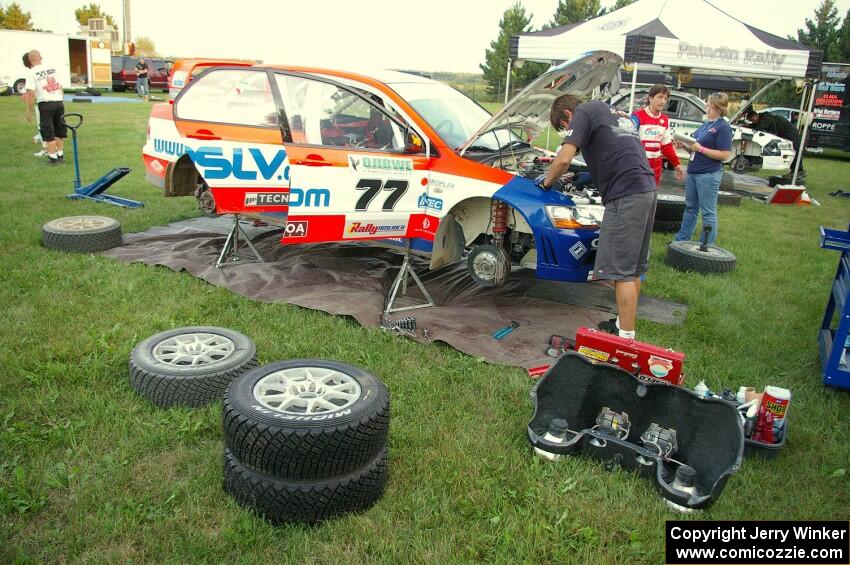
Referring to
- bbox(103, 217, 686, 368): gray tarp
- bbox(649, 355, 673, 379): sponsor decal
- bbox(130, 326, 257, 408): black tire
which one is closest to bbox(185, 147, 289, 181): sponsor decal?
bbox(103, 217, 686, 368): gray tarp

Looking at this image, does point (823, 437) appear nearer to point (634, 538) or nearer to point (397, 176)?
point (634, 538)

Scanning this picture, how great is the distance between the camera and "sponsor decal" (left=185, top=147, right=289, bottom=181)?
503 centimetres

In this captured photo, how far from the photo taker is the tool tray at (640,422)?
280cm

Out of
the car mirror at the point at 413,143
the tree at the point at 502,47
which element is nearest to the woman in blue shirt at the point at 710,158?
the car mirror at the point at 413,143

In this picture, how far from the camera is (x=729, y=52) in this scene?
30.2ft

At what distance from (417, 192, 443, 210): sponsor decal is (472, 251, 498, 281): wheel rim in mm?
506

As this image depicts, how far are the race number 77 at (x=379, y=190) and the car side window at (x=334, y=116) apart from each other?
442mm

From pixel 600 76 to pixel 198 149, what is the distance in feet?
11.3

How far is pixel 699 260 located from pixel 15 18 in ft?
220

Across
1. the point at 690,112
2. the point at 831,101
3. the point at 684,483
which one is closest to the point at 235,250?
the point at 684,483

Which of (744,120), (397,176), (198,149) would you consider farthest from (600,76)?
(744,120)

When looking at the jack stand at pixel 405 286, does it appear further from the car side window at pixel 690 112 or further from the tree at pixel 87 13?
the tree at pixel 87 13

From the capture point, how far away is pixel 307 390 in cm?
285

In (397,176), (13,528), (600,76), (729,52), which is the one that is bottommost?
(13,528)
